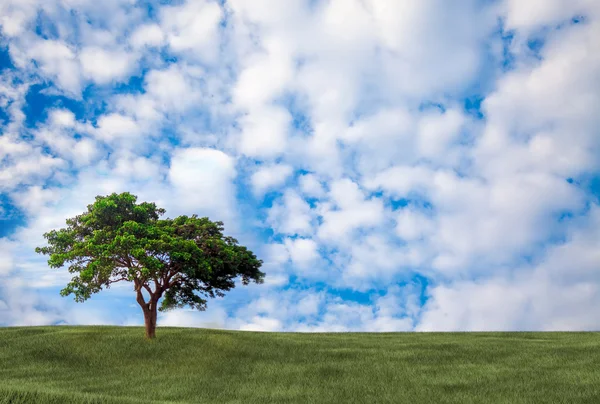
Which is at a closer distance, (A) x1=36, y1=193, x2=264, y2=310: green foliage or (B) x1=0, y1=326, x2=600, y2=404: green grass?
(B) x1=0, y1=326, x2=600, y2=404: green grass

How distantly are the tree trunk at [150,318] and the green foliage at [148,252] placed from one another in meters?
0.94

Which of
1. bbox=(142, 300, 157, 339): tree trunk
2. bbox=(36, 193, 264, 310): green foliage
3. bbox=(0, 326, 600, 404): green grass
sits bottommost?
bbox=(0, 326, 600, 404): green grass

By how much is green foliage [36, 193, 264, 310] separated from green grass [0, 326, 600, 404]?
12.6 feet

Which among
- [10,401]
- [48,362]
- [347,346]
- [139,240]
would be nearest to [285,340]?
[347,346]

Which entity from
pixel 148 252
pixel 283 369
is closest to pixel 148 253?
pixel 148 252

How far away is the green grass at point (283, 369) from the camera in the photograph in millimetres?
21906

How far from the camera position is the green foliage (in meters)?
32.6

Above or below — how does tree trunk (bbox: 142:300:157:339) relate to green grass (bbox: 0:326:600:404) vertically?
above

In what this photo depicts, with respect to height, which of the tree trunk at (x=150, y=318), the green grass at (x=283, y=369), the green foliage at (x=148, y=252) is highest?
the green foliage at (x=148, y=252)

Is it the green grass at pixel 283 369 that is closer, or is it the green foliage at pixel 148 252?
the green grass at pixel 283 369

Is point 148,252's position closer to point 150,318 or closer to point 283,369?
point 150,318

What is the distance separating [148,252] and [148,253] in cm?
8

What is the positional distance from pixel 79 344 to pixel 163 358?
25.5 feet

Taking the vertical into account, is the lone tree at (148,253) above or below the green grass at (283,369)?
above
